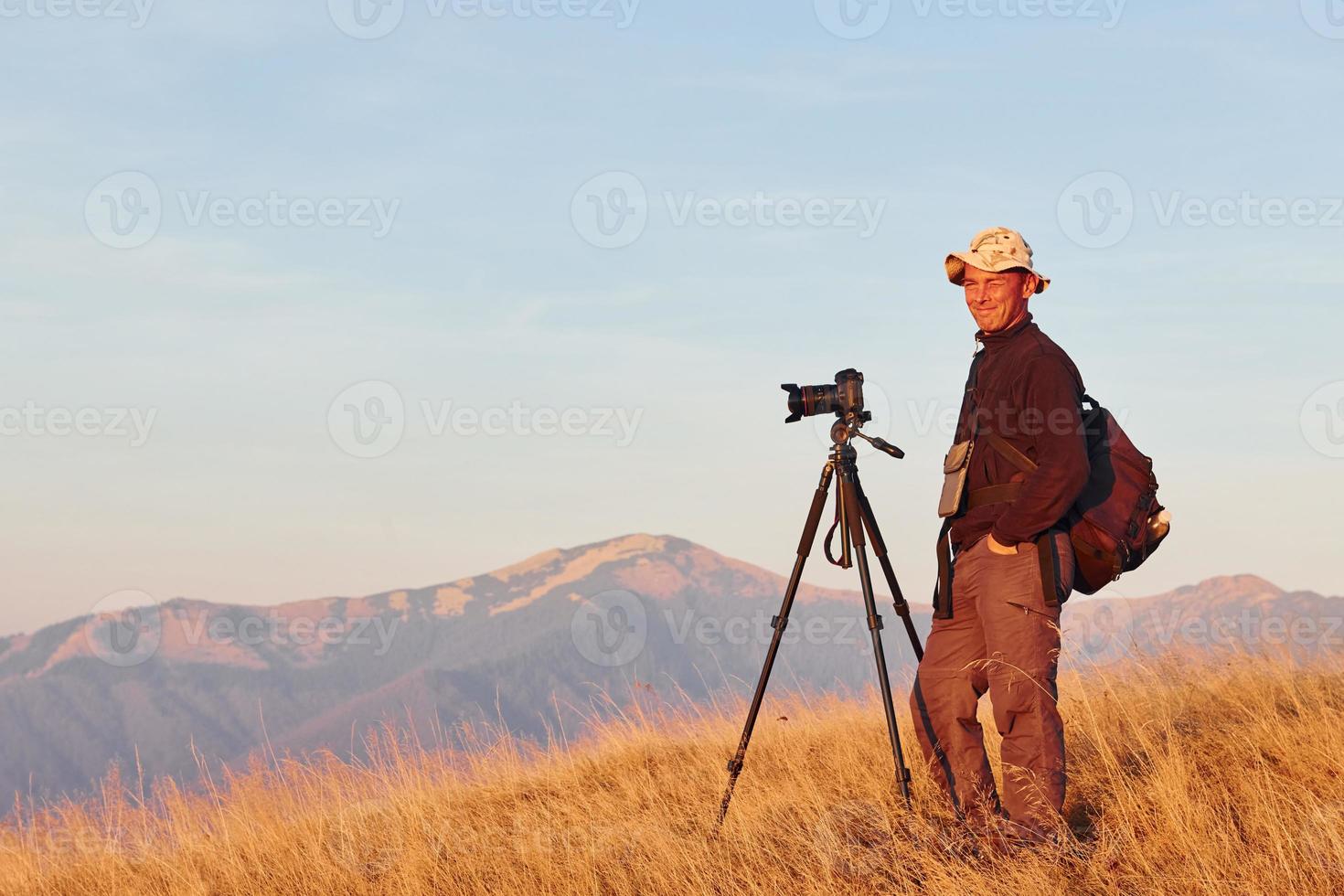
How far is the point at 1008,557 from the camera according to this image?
462 centimetres

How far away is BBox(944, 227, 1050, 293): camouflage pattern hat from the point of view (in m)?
4.65

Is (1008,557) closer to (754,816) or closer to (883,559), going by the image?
(883,559)

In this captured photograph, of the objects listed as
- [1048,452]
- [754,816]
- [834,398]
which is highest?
[834,398]

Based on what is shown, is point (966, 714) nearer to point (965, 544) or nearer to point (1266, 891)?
point (965, 544)

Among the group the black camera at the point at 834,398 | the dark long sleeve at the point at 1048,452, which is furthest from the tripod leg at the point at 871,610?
the dark long sleeve at the point at 1048,452

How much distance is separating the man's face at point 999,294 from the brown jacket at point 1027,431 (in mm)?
50

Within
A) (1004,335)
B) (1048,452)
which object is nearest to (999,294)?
(1004,335)

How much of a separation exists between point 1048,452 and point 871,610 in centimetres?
107

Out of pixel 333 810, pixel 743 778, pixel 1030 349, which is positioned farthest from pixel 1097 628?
pixel 333 810

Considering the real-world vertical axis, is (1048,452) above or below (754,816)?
above

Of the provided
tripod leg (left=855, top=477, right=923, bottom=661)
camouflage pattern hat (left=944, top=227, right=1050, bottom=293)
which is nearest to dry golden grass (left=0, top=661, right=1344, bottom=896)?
tripod leg (left=855, top=477, right=923, bottom=661)

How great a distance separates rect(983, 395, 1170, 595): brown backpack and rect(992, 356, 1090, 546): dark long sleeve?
0.14 metres

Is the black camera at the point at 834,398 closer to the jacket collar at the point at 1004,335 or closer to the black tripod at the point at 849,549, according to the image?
the black tripod at the point at 849,549

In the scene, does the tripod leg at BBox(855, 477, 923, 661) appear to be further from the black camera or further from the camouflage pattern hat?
the camouflage pattern hat
